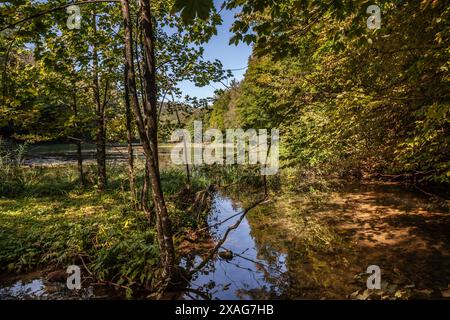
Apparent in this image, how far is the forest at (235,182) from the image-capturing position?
12.3 ft

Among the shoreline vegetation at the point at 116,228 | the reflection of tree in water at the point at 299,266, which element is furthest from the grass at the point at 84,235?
the reflection of tree in water at the point at 299,266

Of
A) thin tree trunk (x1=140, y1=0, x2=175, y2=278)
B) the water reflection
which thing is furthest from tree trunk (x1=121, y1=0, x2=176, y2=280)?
the water reflection

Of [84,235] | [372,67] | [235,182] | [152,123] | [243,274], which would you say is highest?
[372,67]

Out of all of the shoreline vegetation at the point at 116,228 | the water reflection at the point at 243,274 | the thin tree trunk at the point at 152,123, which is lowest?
the water reflection at the point at 243,274

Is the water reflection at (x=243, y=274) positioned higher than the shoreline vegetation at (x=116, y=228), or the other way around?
the shoreline vegetation at (x=116, y=228)

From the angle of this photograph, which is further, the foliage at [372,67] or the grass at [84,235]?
the grass at [84,235]

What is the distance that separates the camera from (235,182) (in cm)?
739

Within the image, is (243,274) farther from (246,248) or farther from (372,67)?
(372,67)

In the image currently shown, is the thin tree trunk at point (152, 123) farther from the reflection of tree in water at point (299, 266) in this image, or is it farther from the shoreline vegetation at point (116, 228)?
the reflection of tree in water at point (299, 266)

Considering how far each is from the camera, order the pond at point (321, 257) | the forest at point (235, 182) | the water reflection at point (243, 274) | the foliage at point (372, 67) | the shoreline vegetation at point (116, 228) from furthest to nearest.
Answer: the shoreline vegetation at point (116, 228) → the water reflection at point (243, 274) → the pond at point (321, 257) → the forest at point (235, 182) → the foliage at point (372, 67)

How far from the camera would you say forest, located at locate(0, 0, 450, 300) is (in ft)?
12.3

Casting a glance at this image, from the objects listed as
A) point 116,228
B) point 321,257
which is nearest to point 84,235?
point 116,228
